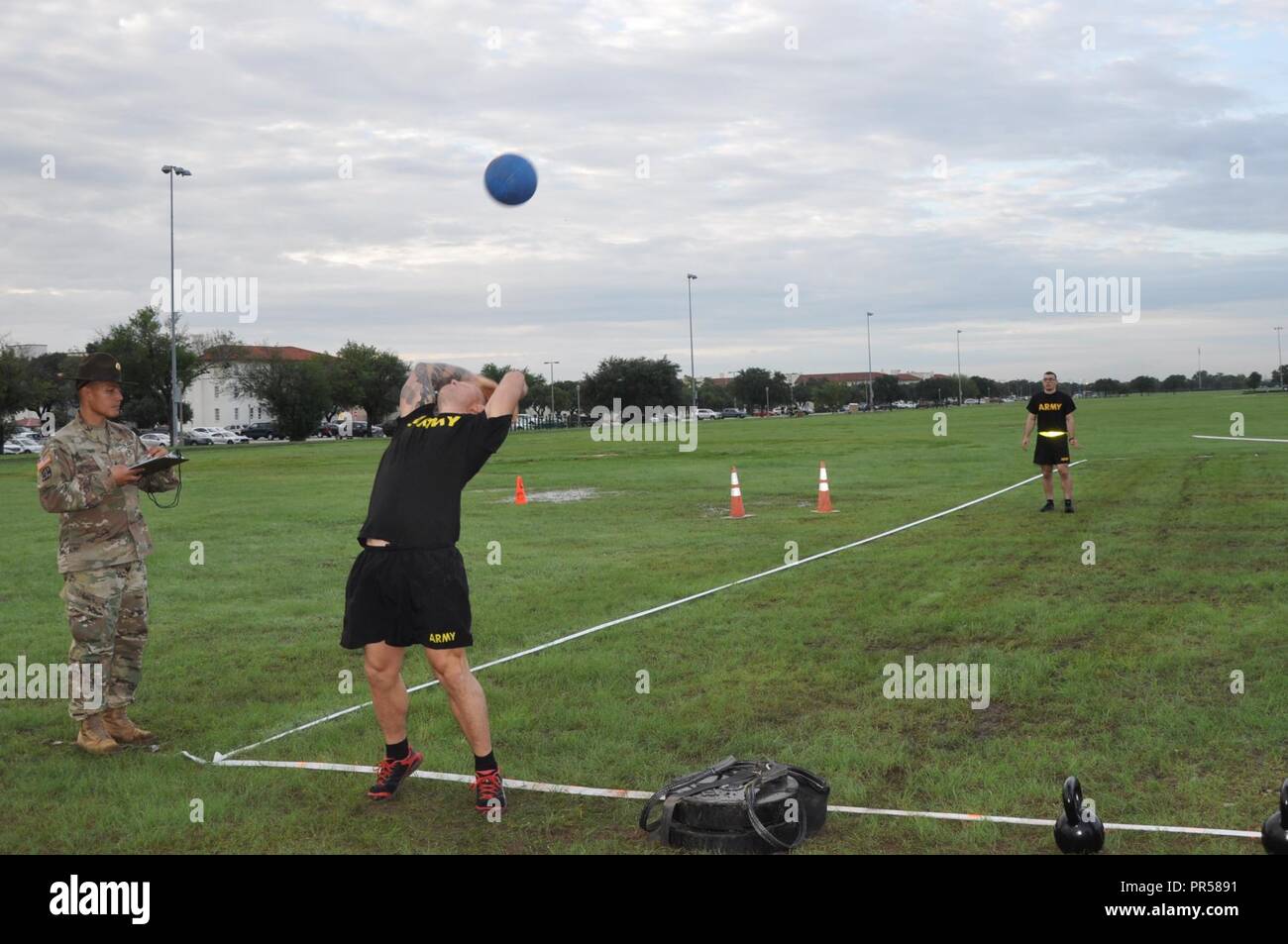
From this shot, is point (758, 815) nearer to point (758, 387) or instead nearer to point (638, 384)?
point (638, 384)

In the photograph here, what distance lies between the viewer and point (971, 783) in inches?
211

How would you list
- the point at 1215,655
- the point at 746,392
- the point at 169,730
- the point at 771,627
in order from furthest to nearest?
1. the point at 746,392
2. the point at 771,627
3. the point at 1215,655
4. the point at 169,730

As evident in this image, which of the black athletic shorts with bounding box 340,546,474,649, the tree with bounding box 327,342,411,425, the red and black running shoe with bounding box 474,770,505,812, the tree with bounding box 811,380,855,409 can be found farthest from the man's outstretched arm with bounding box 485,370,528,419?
the tree with bounding box 811,380,855,409

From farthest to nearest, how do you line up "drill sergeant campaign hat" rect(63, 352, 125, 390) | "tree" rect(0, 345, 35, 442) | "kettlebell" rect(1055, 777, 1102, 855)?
1. "tree" rect(0, 345, 35, 442)
2. "drill sergeant campaign hat" rect(63, 352, 125, 390)
3. "kettlebell" rect(1055, 777, 1102, 855)

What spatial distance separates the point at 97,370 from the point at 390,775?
2962mm

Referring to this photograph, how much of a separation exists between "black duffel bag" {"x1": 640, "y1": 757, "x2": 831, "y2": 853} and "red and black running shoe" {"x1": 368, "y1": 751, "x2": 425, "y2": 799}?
4.20 feet

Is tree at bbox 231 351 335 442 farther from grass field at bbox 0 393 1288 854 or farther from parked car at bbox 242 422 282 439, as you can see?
grass field at bbox 0 393 1288 854

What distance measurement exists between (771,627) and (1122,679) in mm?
2841

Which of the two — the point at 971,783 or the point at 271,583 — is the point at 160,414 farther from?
the point at 971,783

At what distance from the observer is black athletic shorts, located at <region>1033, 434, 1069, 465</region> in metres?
16.4

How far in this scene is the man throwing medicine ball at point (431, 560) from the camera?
16.9 ft
